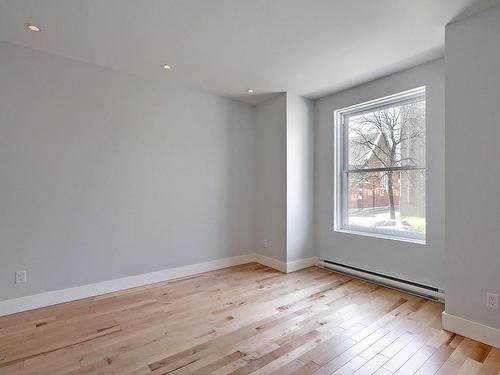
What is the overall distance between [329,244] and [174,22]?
3.40 m

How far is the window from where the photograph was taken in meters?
3.12

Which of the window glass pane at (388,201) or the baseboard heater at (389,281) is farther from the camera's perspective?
the window glass pane at (388,201)

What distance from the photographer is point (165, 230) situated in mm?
3537

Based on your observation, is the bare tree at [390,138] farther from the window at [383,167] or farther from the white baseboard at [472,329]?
the white baseboard at [472,329]

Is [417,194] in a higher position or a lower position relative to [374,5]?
lower

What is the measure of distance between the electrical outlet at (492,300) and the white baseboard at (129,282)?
7.31ft

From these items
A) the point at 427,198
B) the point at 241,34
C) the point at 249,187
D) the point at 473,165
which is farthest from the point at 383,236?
the point at 241,34

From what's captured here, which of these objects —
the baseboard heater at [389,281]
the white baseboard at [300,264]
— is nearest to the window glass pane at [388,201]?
the baseboard heater at [389,281]

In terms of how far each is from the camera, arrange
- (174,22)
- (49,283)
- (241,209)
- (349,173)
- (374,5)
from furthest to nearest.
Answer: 1. (241,209)
2. (349,173)
3. (49,283)
4. (174,22)
5. (374,5)

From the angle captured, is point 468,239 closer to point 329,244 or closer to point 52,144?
point 329,244

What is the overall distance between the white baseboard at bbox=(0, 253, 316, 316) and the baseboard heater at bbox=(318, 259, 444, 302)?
434 mm

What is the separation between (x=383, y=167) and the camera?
3455 millimetres

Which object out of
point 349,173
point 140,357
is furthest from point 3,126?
point 349,173

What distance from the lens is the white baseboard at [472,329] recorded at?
6.63 feet
